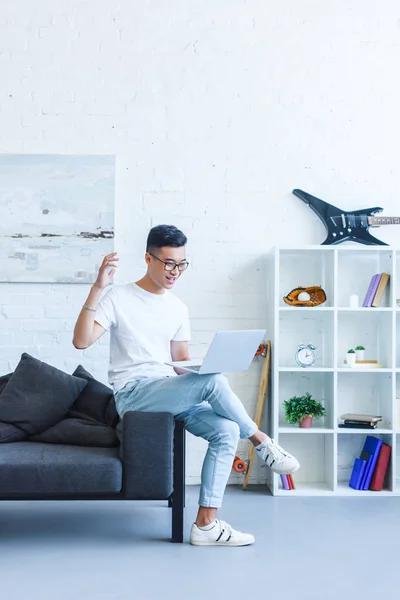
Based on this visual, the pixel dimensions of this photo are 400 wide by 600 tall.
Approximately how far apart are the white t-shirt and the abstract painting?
108 centimetres

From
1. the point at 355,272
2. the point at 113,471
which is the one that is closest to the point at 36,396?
the point at 113,471

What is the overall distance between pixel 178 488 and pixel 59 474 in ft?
1.72

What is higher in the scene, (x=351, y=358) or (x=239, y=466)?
(x=351, y=358)

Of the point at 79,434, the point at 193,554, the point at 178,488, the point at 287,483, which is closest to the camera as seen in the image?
the point at 193,554

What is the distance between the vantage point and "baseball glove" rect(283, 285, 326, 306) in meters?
4.31

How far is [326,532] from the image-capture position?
3336mm

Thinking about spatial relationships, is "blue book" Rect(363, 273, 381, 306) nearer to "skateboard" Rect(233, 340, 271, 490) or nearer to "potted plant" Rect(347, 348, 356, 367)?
"potted plant" Rect(347, 348, 356, 367)

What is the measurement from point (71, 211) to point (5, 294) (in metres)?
0.65

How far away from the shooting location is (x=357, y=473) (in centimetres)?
428

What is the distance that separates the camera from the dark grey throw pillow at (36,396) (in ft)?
11.6

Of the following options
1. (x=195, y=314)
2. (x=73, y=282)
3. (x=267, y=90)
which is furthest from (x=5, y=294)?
(x=267, y=90)

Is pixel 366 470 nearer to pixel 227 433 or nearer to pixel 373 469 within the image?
pixel 373 469

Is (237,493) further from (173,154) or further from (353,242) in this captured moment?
(173,154)

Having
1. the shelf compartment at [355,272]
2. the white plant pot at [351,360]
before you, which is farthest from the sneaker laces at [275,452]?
the shelf compartment at [355,272]
